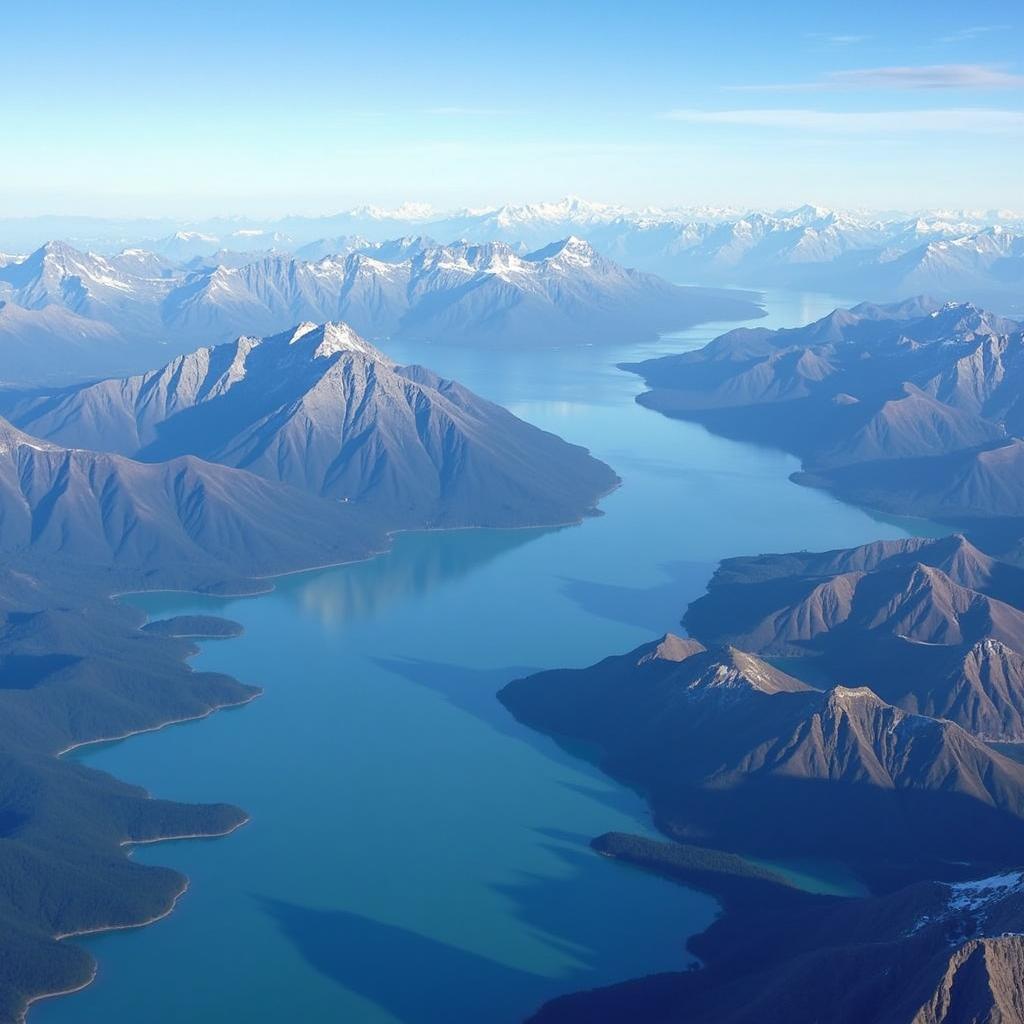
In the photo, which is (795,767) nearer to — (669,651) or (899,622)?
(669,651)

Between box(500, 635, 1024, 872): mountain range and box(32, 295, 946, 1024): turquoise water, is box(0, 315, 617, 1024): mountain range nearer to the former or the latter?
box(32, 295, 946, 1024): turquoise water

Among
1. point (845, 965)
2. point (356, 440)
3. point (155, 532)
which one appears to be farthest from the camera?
point (356, 440)

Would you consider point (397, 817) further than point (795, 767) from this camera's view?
No

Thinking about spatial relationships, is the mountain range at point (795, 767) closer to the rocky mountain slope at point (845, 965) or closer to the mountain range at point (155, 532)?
the rocky mountain slope at point (845, 965)

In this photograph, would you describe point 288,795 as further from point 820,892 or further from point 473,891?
point 820,892

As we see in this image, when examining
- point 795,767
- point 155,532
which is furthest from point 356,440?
point 795,767

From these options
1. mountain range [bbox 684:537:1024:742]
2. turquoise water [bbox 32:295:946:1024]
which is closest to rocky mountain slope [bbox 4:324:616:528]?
turquoise water [bbox 32:295:946:1024]
